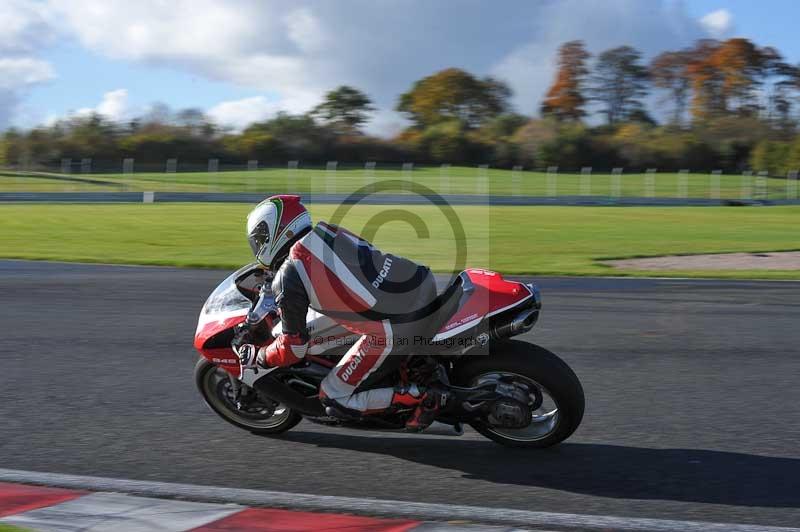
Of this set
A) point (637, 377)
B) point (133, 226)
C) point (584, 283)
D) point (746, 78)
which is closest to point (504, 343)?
point (637, 377)

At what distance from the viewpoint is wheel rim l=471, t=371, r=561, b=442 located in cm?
531

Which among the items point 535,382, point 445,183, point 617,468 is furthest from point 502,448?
point 445,183

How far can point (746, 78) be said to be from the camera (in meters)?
80.8

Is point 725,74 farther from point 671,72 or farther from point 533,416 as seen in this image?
point 533,416

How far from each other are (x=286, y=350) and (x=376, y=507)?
1.22 metres

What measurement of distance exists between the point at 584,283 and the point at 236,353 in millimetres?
8569

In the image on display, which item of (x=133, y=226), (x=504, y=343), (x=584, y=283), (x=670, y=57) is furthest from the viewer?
(x=670, y=57)

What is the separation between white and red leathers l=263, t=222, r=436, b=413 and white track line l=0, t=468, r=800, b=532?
2.78 ft

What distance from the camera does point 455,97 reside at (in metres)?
78.2

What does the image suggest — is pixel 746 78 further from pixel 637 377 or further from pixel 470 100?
pixel 637 377

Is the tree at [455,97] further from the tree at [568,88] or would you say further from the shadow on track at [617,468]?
the shadow on track at [617,468]

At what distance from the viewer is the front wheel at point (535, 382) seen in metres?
5.21

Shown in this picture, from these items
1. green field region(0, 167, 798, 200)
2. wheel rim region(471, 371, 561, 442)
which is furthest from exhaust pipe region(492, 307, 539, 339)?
green field region(0, 167, 798, 200)

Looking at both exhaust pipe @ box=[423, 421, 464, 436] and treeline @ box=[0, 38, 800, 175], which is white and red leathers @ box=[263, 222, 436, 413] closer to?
exhaust pipe @ box=[423, 421, 464, 436]
